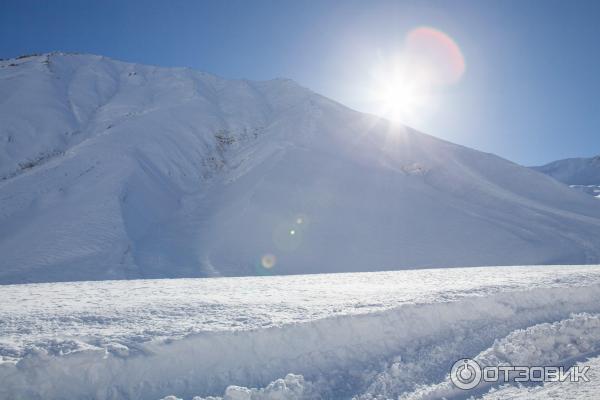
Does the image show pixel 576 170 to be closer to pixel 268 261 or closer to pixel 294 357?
pixel 268 261

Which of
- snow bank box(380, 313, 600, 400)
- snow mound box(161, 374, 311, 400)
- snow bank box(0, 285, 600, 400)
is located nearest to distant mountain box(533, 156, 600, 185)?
snow bank box(380, 313, 600, 400)

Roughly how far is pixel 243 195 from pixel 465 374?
731 inches

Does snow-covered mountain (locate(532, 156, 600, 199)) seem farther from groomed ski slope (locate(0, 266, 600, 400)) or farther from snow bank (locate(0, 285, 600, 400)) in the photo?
snow bank (locate(0, 285, 600, 400))

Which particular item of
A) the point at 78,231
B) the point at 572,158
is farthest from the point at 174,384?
the point at 572,158

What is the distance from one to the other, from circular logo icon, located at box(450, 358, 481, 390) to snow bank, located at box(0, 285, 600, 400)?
117 mm

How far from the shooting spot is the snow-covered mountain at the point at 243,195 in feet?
56.3

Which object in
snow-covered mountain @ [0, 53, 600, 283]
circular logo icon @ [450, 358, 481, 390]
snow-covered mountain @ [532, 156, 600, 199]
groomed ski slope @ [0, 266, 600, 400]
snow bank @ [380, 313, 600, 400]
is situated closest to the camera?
groomed ski slope @ [0, 266, 600, 400]

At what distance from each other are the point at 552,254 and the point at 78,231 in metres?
21.0

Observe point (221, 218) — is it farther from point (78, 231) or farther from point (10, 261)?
point (10, 261)

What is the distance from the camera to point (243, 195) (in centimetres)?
2266

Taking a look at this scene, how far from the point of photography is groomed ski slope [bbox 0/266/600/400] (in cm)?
428

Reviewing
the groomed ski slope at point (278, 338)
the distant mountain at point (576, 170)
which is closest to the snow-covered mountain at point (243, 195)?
the groomed ski slope at point (278, 338)

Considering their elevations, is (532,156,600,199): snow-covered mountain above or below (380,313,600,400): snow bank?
above

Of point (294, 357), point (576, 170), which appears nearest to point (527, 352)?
point (294, 357)
